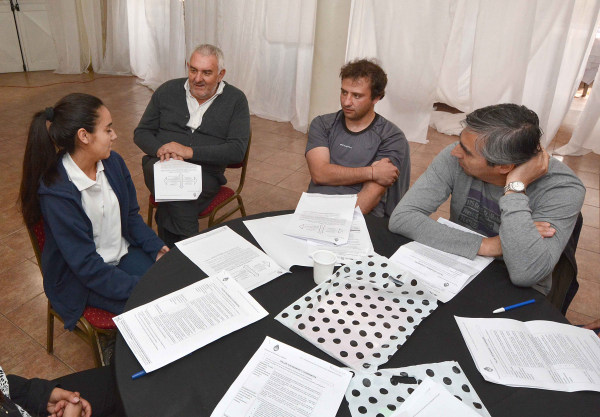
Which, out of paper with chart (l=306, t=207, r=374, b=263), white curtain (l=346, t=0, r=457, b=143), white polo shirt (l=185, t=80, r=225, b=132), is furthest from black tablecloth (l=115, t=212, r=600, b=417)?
white curtain (l=346, t=0, r=457, b=143)

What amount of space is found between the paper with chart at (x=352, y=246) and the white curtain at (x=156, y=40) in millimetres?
5055

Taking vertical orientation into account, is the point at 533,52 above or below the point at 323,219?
above

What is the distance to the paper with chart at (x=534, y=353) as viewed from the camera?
3.46 feet

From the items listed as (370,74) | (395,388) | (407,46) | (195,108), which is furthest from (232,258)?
(407,46)

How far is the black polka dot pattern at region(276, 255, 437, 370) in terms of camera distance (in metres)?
1.10

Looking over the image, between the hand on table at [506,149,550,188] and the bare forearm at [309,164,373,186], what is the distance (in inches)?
30.1

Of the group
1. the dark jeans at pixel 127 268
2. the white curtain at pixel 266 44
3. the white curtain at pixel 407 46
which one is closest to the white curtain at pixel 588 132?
the white curtain at pixel 407 46

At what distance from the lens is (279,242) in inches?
61.7

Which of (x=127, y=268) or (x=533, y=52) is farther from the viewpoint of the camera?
(x=533, y=52)

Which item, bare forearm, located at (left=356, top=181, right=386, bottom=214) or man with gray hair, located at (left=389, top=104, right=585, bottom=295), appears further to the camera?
bare forearm, located at (left=356, top=181, right=386, bottom=214)

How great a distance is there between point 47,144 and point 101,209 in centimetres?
33

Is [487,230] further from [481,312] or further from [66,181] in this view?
[66,181]

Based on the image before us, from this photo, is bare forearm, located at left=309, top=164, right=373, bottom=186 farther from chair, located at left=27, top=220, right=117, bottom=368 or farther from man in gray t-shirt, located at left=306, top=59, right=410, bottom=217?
chair, located at left=27, top=220, right=117, bottom=368

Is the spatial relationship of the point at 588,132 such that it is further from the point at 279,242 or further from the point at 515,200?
the point at 279,242
